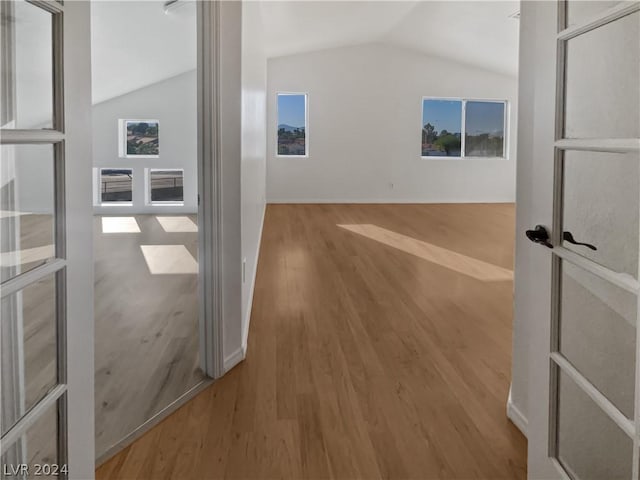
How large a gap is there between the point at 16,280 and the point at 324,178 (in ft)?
31.8

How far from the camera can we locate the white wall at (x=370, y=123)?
1034cm

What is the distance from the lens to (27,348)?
1.07 meters

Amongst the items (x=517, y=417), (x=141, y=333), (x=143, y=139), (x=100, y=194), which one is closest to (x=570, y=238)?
(x=517, y=417)

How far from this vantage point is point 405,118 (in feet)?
34.8

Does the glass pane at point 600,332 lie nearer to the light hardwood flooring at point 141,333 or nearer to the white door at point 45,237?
the white door at point 45,237

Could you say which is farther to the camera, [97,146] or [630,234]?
[97,146]

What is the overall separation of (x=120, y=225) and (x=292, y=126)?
4.05 metres

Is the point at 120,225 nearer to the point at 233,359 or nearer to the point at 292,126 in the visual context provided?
the point at 292,126

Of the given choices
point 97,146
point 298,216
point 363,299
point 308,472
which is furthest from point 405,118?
point 308,472

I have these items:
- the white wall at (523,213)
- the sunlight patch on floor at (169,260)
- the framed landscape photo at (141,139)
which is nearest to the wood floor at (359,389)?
the white wall at (523,213)

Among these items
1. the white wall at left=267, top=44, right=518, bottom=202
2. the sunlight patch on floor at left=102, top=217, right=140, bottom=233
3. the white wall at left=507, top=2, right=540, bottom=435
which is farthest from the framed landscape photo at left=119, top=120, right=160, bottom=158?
the white wall at left=507, top=2, right=540, bottom=435

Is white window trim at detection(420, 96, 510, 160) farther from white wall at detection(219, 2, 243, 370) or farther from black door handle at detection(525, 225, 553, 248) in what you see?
black door handle at detection(525, 225, 553, 248)

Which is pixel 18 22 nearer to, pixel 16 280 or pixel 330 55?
pixel 16 280

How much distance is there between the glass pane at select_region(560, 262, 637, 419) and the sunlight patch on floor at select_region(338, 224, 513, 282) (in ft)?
11.2
